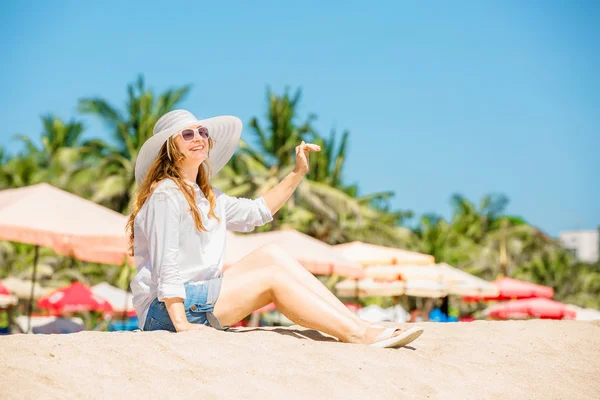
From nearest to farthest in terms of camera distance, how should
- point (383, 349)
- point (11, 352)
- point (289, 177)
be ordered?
point (11, 352) → point (383, 349) → point (289, 177)

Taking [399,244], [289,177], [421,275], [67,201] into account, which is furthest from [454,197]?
[289,177]

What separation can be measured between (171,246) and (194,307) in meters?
0.37

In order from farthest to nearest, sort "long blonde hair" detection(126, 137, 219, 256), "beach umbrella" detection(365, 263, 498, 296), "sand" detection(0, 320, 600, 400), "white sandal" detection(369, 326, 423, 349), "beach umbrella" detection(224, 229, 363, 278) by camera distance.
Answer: "beach umbrella" detection(365, 263, 498, 296) → "beach umbrella" detection(224, 229, 363, 278) → "long blonde hair" detection(126, 137, 219, 256) → "white sandal" detection(369, 326, 423, 349) → "sand" detection(0, 320, 600, 400)

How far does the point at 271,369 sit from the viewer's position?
3.16 meters

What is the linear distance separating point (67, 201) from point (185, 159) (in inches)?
183

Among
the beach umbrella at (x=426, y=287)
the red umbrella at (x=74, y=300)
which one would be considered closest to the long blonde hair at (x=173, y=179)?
the red umbrella at (x=74, y=300)

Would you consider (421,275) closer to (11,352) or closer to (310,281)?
(310,281)

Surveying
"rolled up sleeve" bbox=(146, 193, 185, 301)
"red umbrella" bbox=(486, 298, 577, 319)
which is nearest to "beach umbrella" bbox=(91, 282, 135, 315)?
"red umbrella" bbox=(486, 298, 577, 319)

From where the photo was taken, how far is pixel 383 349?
3.61 metres

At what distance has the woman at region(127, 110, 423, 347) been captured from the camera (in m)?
3.59

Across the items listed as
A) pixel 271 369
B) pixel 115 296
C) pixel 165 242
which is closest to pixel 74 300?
pixel 115 296

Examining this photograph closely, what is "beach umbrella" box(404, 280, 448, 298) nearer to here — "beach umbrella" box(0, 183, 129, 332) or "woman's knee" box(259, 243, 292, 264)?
"beach umbrella" box(0, 183, 129, 332)

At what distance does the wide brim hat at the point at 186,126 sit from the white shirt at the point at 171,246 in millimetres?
310

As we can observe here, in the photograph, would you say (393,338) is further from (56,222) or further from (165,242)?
(56,222)
